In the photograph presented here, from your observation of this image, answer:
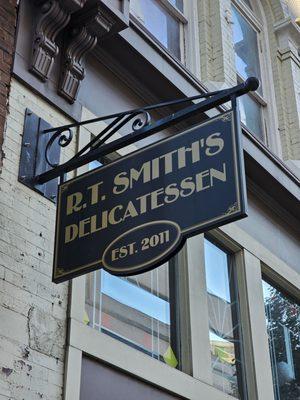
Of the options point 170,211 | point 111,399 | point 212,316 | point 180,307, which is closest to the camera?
point 170,211

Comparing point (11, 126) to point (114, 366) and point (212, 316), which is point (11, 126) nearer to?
point (114, 366)

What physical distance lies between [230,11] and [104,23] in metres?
4.47

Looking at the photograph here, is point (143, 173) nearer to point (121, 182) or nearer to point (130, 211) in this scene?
point (121, 182)

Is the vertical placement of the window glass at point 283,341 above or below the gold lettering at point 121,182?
above

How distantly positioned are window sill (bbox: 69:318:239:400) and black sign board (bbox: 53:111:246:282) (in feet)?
2.50

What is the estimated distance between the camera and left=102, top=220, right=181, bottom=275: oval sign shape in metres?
5.17

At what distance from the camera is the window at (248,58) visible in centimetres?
1143

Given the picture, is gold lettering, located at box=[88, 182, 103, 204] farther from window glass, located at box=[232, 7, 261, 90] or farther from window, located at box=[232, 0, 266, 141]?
window glass, located at box=[232, 7, 261, 90]

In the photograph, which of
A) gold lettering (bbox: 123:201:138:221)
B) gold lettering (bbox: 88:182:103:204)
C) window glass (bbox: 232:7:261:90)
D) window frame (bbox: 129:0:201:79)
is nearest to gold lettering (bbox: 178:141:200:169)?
gold lettering (bbox: 123:201:138:221)

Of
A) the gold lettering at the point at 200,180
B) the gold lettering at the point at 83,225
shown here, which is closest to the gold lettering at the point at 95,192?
the gold lettering at the point at 83,225

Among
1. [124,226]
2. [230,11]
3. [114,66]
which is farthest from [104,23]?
[230,11]

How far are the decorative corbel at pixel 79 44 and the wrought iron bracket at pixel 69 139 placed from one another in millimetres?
428

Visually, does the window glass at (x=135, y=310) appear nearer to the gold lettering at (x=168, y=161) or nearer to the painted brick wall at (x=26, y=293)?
the painted brick wall at (x=26, y=293)

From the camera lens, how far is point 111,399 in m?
6.33
